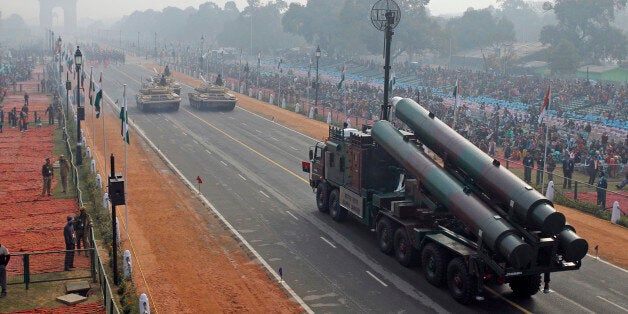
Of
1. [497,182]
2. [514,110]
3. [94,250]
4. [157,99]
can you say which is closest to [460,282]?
[497,182]

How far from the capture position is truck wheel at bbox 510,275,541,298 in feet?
62.6

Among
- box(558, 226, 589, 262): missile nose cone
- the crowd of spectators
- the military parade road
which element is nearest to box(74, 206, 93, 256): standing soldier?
the military parade road

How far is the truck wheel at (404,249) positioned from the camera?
2133 cm

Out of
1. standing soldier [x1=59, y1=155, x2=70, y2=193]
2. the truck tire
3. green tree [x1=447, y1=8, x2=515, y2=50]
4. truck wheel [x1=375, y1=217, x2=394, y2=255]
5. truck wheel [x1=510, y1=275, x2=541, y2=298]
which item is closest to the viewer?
truck wheel [x1=510, y1=275, x2=541, y2=298]

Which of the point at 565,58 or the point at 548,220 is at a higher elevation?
the point at 565,58

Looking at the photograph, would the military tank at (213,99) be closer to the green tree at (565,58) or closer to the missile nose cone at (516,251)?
the green tree at (565,58)

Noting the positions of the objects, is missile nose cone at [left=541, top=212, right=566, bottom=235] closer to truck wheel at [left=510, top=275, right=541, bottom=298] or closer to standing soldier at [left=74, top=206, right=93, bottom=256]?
truck wheel at [left=510, top=275, right=541, bottom=298]

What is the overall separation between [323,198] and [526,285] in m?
10.8

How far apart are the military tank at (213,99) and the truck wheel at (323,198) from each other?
36836 mm

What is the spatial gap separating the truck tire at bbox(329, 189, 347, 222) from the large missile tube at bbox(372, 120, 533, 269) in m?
4.07

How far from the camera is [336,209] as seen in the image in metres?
26.9

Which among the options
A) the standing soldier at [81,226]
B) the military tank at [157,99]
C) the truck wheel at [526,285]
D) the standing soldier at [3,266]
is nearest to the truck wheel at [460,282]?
the truck wheel at [526,285]

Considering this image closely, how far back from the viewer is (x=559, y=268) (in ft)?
58.4

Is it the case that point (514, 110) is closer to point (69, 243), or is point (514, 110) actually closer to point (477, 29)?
point (69, 243)
